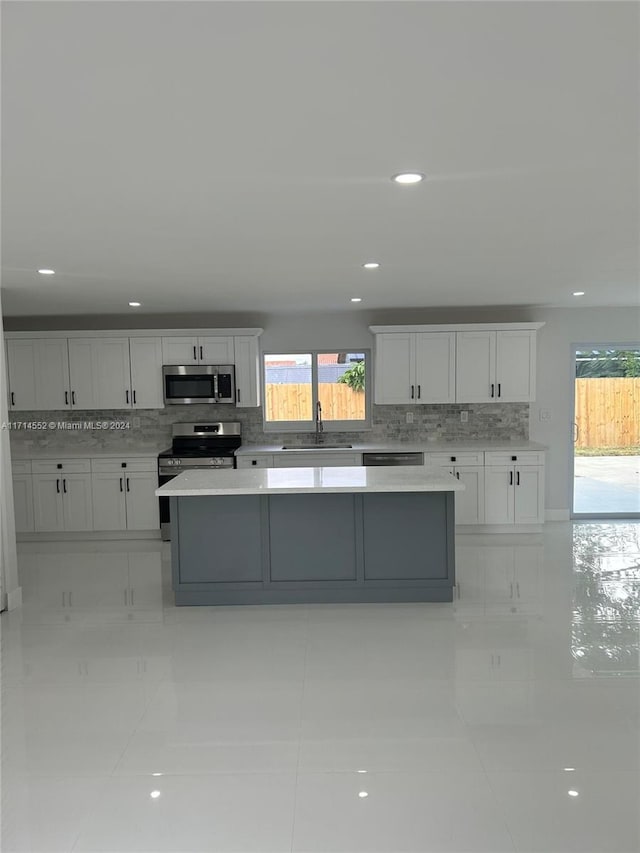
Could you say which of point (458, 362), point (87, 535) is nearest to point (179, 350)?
point (87, 535)

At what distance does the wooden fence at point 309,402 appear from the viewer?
7.22 m

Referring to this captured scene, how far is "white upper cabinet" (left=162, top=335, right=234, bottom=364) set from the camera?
6.70 m

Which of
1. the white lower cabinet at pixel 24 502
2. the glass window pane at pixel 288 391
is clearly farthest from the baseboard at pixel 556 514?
the white lower cabinet at pixel 24 502

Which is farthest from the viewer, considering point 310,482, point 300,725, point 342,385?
point 342,385

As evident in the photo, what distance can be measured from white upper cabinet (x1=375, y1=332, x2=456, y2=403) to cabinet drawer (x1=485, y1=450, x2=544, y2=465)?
777mm

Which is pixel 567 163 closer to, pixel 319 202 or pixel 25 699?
pixel 319 202

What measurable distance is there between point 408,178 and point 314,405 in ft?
16.0

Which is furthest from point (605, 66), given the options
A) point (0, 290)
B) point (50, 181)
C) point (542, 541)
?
point (542, 541)

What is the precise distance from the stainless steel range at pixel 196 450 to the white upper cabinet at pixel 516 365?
3.05 metres

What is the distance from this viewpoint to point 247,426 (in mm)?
7160

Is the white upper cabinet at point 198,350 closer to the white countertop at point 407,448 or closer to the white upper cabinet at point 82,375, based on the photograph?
the white upper cabinet at point 82,375

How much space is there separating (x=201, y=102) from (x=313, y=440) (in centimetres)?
557

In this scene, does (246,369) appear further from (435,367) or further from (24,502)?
(24,502)

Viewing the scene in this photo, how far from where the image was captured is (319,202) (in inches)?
108
